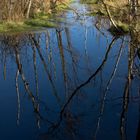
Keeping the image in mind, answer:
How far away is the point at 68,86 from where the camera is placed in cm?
1013

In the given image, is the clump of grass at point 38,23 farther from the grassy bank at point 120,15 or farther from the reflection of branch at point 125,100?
the reflection of branch at point 125,100

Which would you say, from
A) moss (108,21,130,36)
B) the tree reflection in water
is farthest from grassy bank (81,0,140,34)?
the tree reflection in water

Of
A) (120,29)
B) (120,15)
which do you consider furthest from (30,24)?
(120,15)

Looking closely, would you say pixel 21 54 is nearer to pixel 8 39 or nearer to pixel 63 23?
pixel 8 39

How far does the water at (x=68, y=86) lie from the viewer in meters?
7.77

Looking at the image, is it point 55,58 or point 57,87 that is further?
point 55,58

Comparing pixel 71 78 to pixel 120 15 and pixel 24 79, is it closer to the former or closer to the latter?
pixel 24 79

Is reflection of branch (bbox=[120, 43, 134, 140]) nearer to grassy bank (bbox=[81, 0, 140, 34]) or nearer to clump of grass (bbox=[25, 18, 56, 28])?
grassy bank (bbox=[81, 0, 140, 34])

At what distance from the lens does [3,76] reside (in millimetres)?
11023

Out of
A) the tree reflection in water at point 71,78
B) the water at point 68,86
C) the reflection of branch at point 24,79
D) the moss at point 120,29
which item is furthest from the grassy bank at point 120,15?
the reflection of branch at point 24,79

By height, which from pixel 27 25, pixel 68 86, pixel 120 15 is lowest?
pixel 68 86

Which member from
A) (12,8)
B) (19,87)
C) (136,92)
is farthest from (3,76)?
(12,8)

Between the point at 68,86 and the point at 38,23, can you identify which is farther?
the point at 38,23

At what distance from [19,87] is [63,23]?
8.26 metres
